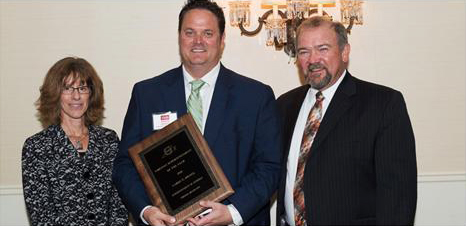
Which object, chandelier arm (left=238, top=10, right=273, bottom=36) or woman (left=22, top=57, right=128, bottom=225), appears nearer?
woman (left=22, top=57, right=128, bottom=225)

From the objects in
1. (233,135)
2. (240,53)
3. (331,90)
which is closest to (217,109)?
(233,135)

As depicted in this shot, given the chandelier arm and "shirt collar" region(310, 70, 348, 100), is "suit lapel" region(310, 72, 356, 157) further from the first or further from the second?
the chandelier arm

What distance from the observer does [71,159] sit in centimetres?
350

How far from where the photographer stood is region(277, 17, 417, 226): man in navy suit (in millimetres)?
3094

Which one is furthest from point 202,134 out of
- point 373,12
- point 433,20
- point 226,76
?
point 433,20

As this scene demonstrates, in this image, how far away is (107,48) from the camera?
4.77 meters

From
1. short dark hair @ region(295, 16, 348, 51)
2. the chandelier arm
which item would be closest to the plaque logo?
short dark hair @ region(295, 16, 348, 51)

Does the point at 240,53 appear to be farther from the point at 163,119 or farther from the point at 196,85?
the point at 163,119

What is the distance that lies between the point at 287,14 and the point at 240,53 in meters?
0.64

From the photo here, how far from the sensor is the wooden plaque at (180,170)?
10.0 feet

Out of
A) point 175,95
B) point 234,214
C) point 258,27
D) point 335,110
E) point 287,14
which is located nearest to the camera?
point 234,214

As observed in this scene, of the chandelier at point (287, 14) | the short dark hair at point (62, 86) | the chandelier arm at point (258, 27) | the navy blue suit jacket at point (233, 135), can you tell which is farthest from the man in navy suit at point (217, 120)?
the chandelier arm at point (258, 27)

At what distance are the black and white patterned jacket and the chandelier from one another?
1.52 metres

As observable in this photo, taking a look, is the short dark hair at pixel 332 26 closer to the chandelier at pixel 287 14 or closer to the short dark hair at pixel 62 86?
the chandelier at pixel 287 14
